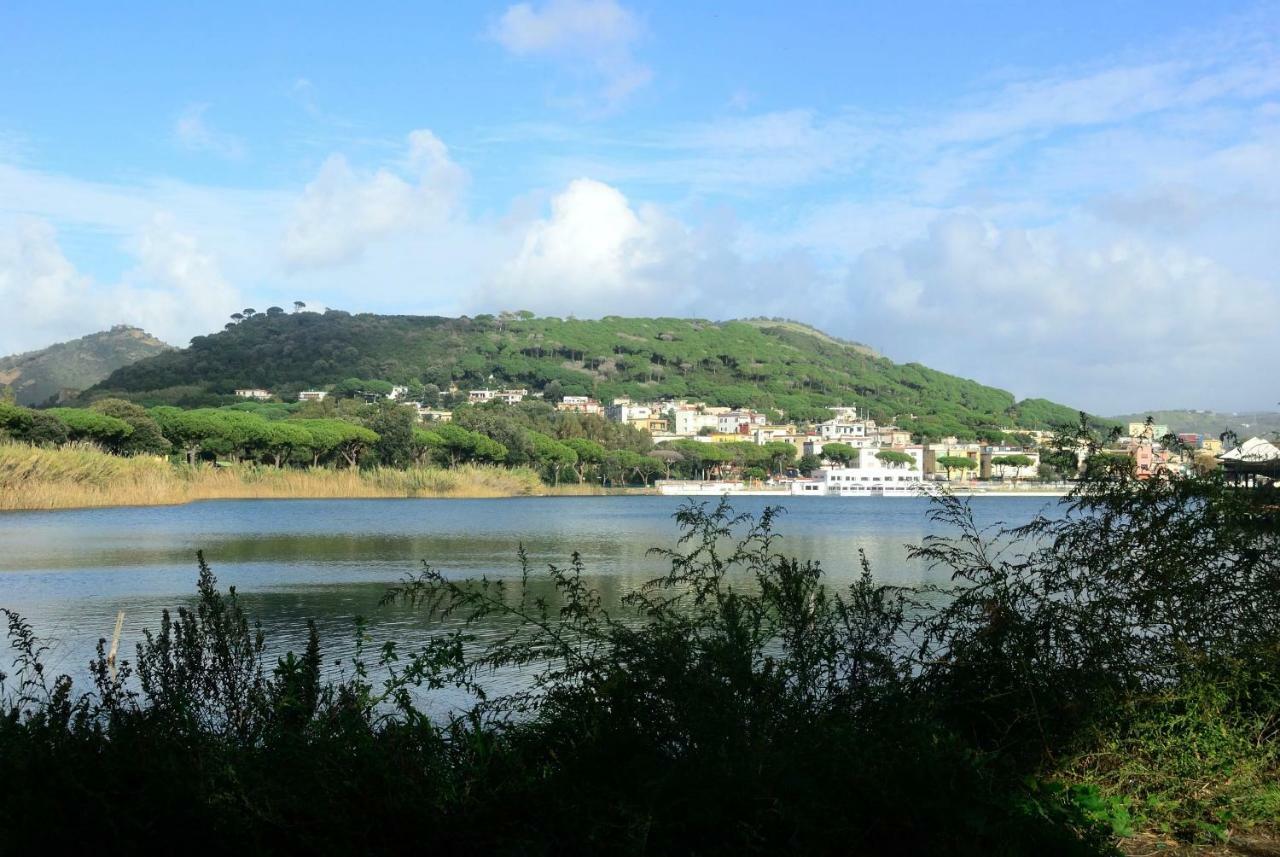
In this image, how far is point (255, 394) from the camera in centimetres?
10856

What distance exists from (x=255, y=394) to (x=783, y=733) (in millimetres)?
110801

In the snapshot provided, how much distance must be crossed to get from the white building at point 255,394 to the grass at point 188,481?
121 feet

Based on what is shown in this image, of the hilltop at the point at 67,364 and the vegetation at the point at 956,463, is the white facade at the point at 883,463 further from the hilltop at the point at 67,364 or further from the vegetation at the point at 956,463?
the hilltop at the point at 67,364

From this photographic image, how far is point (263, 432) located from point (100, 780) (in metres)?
61.4

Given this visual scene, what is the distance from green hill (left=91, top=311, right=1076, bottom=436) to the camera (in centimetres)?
12481

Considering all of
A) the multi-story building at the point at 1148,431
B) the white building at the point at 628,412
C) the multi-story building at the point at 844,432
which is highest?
the white building at the point at 628,412

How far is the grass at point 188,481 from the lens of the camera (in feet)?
127

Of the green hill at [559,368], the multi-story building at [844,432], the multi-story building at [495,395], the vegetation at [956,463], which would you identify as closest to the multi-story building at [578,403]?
the green hill at [559,368]

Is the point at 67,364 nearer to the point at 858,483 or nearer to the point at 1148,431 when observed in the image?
the point at 858,483

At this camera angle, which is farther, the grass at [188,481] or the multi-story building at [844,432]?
the multi-story building at [844,432]

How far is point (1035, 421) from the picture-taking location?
165m

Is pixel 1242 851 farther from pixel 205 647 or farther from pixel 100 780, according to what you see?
pixel 205 647

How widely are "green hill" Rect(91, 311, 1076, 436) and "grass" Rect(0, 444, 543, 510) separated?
141 feet

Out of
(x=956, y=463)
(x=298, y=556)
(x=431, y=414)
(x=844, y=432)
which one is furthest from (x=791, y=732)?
(x=844, y=432)
